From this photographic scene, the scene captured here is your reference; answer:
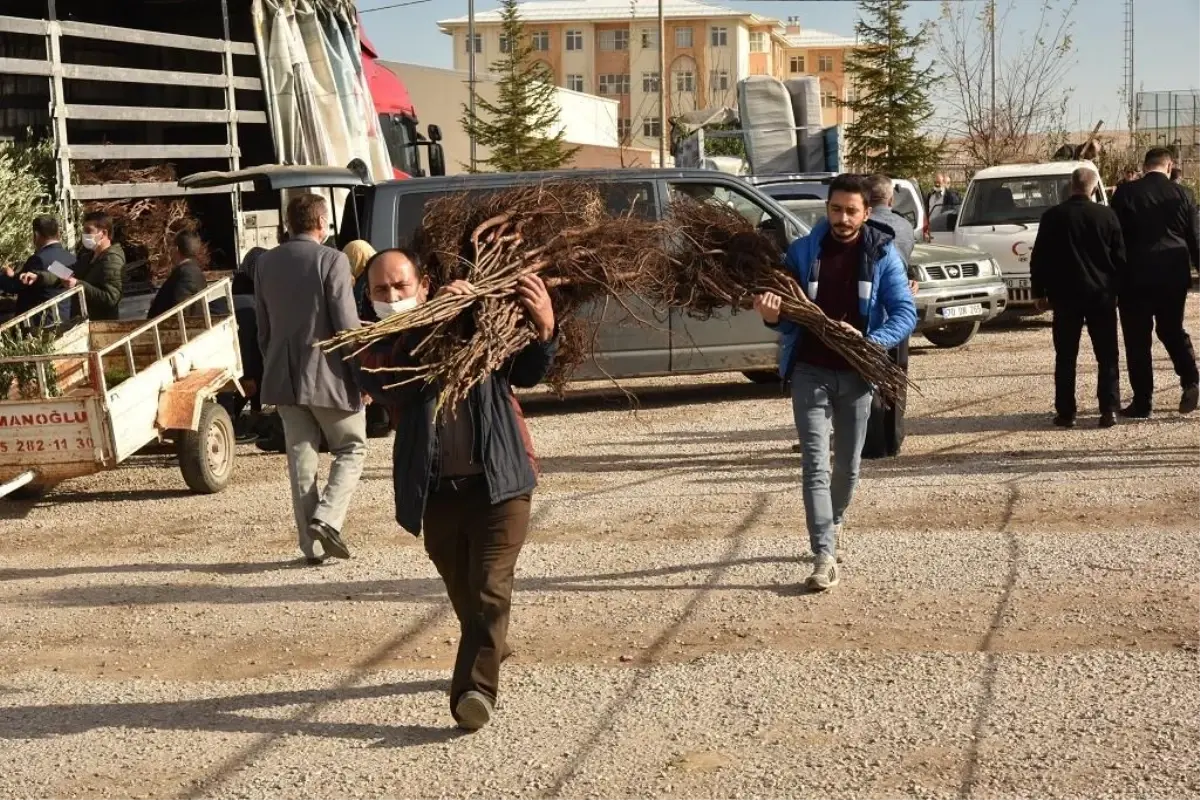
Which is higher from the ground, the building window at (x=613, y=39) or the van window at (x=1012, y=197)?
the building window at (x=613, y=39)

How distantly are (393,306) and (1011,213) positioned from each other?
16.4m

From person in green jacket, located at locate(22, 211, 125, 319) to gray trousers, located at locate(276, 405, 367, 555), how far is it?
4.49 m

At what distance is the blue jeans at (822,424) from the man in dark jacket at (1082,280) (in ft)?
15.8

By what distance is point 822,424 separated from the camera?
779 cm

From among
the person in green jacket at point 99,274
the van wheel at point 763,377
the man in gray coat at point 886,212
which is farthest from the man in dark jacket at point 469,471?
the van wheel at point 763,377

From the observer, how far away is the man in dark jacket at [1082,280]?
12.2 metres

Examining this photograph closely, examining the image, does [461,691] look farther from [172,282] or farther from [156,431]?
[172,282]

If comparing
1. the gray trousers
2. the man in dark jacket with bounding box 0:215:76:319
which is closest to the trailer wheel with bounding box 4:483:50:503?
the man in dark jacket with bounding box 0:215:76:319

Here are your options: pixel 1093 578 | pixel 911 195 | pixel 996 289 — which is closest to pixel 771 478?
pixel 1093 578

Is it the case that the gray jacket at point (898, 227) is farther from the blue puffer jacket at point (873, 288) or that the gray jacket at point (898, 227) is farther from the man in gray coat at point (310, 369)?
the man in gray coat at point (310, 369)

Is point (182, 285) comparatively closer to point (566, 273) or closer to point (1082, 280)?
point (1082, 280)

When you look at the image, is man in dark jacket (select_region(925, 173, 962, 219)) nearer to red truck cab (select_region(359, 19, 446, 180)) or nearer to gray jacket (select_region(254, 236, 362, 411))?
red truck cab (select_region(359, 19, 446, 180))

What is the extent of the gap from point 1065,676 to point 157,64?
17215 millimetres

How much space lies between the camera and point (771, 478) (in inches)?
428
